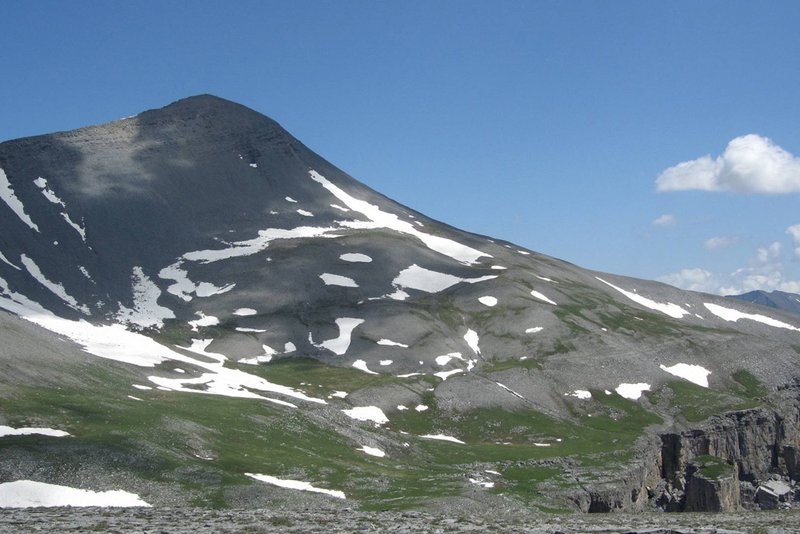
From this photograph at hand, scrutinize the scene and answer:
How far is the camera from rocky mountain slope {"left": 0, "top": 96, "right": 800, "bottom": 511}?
71250 mm

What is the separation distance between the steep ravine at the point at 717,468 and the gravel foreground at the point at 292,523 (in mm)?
32870

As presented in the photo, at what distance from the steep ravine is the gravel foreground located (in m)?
32.9

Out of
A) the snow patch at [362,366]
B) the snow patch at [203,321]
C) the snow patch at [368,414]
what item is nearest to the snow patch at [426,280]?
the snow patch at [362,366]

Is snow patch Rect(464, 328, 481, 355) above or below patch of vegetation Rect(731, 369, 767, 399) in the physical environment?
above

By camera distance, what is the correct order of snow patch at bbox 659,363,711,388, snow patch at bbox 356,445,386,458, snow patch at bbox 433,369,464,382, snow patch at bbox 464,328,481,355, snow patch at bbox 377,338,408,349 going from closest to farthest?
1. snow patch at bbox 356,445,386,458
2. snow patch at bbox 433,369,464,382
3. snow patch at bbox 659,363,711,388
4. snow patch at bbox 377,338,408,349
5. snow patch at bbox 464,328,481,355

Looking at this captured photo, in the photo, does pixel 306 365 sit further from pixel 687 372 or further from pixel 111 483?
pixel 111 483

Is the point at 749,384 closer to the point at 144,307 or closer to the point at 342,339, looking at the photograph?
the point at 342,339

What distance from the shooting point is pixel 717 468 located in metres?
79.4

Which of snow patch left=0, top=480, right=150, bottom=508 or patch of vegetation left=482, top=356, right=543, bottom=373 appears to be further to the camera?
patch of vegetation left=482, top=356, right=543, bottom=373

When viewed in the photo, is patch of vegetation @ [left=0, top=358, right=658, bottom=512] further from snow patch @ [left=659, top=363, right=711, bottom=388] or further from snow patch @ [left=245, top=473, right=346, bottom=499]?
snow patch @ [left=659, top=363, right=711, bottom=388]

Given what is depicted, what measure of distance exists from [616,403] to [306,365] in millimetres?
51970

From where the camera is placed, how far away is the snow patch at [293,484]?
68.1m

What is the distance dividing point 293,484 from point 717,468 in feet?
130

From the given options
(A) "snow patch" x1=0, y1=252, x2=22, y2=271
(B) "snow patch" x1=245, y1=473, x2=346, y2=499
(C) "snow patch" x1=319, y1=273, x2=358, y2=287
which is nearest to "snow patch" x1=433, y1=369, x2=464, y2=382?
(C) "snow patch" x1=319, y1=273, x2=358, y2=287
